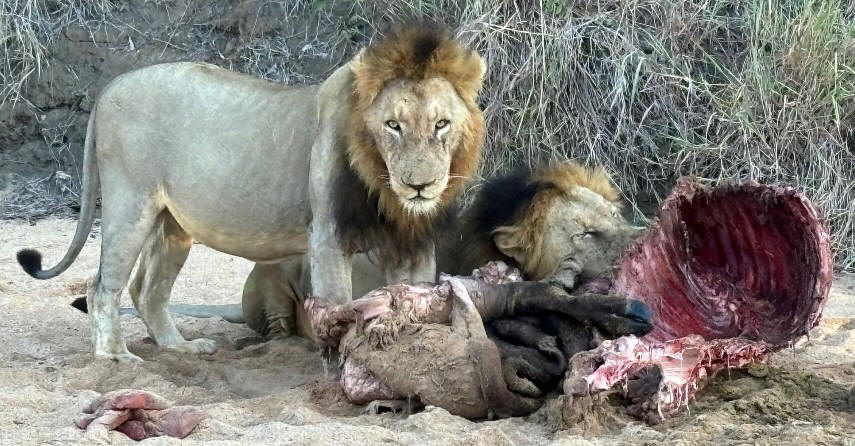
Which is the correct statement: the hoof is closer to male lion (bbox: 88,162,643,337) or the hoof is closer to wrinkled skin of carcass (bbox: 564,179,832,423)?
male lion (bbox: 88,162,643,337)

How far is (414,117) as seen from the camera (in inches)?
137

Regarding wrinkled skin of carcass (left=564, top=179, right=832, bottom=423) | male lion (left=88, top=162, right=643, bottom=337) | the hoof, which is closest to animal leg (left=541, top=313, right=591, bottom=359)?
wrinkled skin of carcass (left=564, top=179, right=832, bottom=423)

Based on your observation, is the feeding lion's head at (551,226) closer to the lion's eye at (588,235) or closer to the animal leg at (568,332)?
the lion's eye at (588,235)

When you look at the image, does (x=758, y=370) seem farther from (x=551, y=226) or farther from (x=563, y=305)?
(x=551, y=226)

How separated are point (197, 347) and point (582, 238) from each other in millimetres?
1721

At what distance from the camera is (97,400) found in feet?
10.2

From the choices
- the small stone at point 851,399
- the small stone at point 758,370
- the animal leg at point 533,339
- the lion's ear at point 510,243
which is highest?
the lion's ear at point 510,243

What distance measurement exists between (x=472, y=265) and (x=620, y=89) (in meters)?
2.56

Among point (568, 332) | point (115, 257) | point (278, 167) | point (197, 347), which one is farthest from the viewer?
point (197, 347)

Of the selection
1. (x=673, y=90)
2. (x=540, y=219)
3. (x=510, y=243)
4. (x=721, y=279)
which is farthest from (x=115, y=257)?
(x=673, y=90)

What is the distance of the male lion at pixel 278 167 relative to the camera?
3555 millimetres

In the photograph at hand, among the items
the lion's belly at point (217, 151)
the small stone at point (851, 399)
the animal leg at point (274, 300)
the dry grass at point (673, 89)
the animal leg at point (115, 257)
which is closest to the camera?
the small stone at point (851, 399)

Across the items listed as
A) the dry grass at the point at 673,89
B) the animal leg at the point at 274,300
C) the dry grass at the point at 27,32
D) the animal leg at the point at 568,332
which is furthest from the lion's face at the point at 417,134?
the dry grass at the point at 27,32

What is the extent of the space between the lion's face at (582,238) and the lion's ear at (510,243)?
0.09 metres
